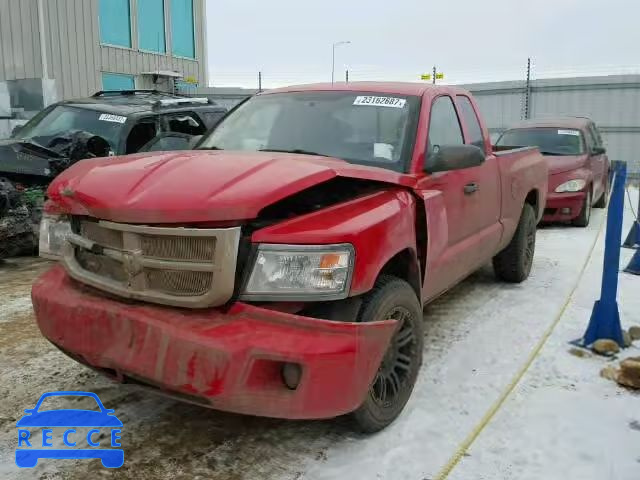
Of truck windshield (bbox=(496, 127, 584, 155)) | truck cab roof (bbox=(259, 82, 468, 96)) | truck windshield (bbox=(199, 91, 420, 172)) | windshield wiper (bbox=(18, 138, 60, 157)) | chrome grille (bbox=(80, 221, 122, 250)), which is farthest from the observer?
truck windshield (bbox=(496, 127, 584, 155))

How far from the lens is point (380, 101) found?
3812 mm

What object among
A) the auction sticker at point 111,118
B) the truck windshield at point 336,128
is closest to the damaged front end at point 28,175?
the auction sticker at point 111,118

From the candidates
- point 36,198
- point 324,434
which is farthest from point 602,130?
point 324,434

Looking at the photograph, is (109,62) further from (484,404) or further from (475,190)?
(484,404)

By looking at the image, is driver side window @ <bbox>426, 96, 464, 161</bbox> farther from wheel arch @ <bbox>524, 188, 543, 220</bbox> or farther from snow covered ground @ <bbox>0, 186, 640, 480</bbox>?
wheel arch @ <bbox>524, 188, 543, 220</bbox>

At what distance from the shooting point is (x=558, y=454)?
9.01ft

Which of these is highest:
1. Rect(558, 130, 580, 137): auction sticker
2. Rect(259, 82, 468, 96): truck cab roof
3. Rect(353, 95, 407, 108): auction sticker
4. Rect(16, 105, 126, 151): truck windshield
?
Rect(259, 82, 468, 96): truck cab roof

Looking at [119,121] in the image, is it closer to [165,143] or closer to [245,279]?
[165,143]

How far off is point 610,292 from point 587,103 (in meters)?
14.1

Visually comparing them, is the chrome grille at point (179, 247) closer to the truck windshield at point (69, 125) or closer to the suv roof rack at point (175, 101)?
the truck windshield at point (69, 125)

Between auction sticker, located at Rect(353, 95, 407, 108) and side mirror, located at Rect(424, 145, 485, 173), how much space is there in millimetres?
481

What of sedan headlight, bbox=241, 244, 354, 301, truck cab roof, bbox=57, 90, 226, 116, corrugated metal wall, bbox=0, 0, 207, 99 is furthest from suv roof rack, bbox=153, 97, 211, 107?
corrugated metal wall, bbox=0, 0, 207, 99

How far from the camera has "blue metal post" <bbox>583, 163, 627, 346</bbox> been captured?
4020 millimetres

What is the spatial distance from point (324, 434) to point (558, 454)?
109 centimetres
